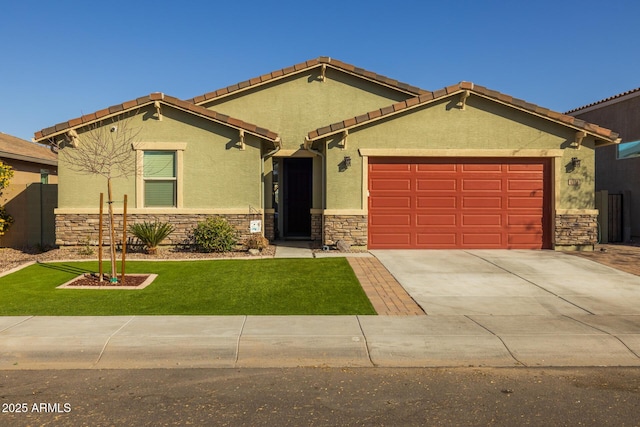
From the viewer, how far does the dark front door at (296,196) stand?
54.9 feet

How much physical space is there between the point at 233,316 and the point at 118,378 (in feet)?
7.51

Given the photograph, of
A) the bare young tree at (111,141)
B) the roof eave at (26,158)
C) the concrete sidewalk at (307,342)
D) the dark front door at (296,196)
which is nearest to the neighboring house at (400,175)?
the bare young tree at (111,141)

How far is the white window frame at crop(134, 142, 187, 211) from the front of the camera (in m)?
13.8

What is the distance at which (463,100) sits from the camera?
44.8 ft

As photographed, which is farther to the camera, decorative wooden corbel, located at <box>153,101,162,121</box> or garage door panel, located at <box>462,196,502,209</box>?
garage door panel, located at <box>462,196,502,209</box>

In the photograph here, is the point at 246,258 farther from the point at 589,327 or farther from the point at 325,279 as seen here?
the point at 589,327

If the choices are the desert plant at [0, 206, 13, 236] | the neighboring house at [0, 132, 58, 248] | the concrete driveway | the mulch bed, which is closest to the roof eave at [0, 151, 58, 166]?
the neighboring house at [0, 132, 58, 248]

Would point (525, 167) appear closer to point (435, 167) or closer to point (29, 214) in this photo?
point (435, 167)

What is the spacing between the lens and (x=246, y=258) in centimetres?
1239

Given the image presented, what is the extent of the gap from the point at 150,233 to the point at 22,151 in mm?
9914

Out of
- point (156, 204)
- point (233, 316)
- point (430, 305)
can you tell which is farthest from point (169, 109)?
point (430, 305)

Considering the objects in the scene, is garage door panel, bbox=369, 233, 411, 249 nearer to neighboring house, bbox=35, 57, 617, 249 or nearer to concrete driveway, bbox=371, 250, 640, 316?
neighboring house, bbox=35, 57, 617, 249

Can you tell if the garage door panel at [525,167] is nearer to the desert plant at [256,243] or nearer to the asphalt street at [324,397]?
the desert plant at [256,243]

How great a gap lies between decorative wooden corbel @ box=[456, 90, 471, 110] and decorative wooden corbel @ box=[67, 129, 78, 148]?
35.2 feet
